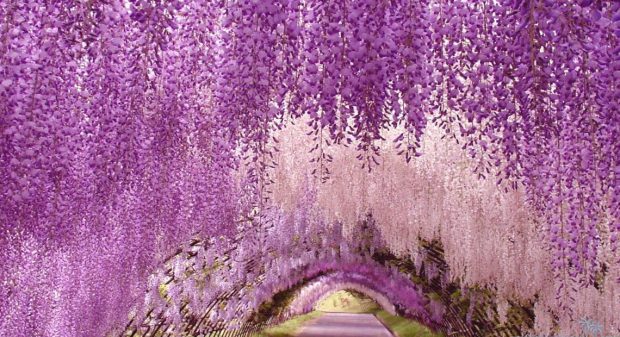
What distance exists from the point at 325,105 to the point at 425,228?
397 inches

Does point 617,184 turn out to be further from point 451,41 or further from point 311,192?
point 311,192

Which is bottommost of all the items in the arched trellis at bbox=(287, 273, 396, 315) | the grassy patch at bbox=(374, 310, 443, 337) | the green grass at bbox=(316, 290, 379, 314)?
the grassy patch at bbox=(374, 310, 443, 337)

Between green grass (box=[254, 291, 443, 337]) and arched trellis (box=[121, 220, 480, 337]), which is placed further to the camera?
green grass (box=[254, 291, 443, 337])

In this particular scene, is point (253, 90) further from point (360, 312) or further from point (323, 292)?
point (360, 312)

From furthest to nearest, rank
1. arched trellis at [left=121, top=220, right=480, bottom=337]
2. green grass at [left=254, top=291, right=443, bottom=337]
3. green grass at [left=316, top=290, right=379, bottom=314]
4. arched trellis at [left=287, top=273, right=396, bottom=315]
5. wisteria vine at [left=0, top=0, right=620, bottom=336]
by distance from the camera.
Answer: green grass at [left=316, top=290, right=379, bottom=314], arched trellis at [left=287, top=273, right=396, bottom=315], green grass at [left=254, top=291, right=443, bottom=337], arched trellis at [left=121, top=220, right=480, bottom=337], wisteria vine at [left=0, top=0, right=620, bottom=336]

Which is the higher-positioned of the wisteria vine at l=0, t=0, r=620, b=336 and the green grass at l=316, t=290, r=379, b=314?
the green grass at l=316, t=290, r=379, b=314

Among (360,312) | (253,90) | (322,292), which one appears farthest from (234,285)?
(360,312)

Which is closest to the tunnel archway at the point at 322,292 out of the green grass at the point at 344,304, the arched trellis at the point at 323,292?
the arched trellis at the point at 323,292

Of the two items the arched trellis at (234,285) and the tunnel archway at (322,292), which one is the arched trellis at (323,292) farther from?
the arched trellis at (234,285)

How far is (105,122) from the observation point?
23.5 feet

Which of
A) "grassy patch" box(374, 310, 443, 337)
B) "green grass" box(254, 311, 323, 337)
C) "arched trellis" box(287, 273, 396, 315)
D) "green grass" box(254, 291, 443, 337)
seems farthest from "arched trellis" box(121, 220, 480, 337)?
"arched trellis" box(287, 273, 396, 315)

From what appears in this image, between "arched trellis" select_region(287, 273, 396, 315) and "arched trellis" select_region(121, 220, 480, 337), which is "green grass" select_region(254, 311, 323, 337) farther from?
"arched trellis" select_region(121, 220, 480, 337)

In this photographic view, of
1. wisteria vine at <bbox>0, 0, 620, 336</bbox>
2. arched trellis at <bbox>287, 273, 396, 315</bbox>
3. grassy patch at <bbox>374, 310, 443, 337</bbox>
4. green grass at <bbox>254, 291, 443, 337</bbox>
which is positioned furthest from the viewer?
arched trellis at <bbox>287, 273, 396, 315</bbox>

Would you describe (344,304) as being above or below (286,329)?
above
